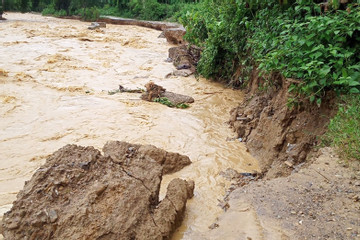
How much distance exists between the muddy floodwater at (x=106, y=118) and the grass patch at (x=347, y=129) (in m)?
1.35

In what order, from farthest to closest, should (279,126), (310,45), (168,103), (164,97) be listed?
(164,97), (168,103), (279,126), (310,45)

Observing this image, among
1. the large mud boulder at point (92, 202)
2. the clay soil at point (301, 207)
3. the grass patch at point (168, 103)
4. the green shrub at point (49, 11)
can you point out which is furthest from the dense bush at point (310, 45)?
the green shrub at point (49, 11)

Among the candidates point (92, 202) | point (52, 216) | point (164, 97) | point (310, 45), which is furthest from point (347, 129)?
point (164, 97)

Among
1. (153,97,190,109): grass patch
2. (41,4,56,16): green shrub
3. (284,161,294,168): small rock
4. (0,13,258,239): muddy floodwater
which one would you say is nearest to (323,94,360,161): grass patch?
(284,161,294,168): small rock

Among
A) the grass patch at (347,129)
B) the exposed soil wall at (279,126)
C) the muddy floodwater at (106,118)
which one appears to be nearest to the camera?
the grass patch at (347,129)

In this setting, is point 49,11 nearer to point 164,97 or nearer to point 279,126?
point 164,97

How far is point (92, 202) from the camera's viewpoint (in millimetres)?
2363

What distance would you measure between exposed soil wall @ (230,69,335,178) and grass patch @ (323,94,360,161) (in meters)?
0.27

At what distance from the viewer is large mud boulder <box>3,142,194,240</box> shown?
2217 mm

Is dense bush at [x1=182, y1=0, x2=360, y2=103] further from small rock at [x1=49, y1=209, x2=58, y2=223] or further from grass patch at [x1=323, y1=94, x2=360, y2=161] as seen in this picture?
small rock at [x1=49, y1=209, x2=58, y2=223]

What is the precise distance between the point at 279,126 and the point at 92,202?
2.94 m

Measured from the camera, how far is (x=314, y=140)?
12.3 feet

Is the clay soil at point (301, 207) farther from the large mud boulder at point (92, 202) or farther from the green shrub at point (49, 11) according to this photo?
the green shrub at point (49, 11)

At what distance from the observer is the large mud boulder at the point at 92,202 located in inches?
87.3
